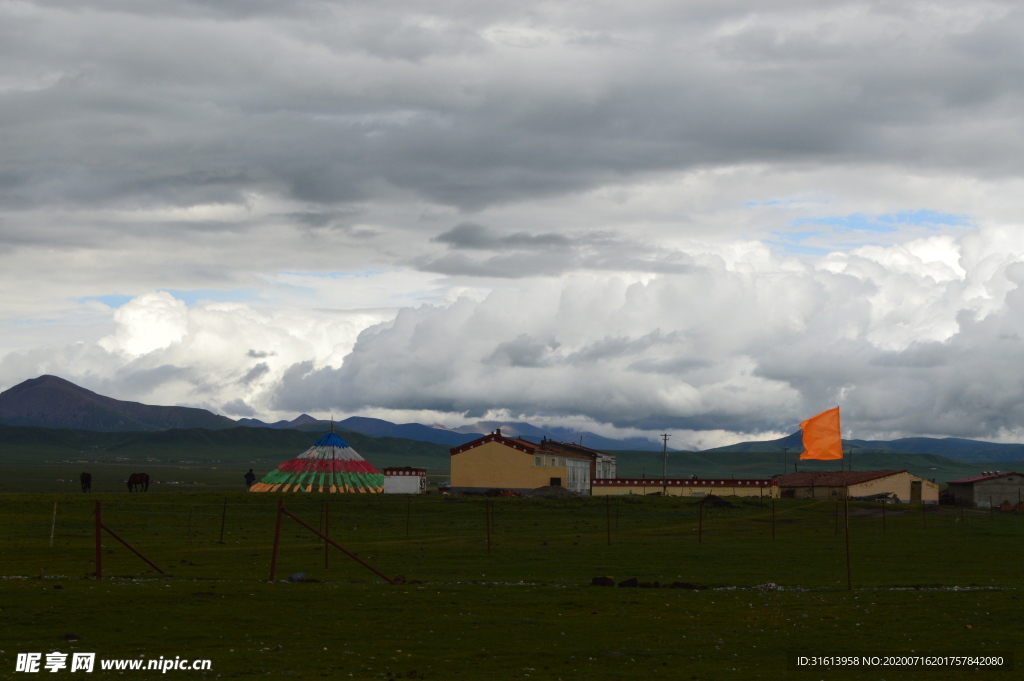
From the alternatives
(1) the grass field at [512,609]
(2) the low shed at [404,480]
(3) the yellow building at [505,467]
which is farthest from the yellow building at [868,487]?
(1) the grass field at [512,609]

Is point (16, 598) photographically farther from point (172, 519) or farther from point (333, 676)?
point (172, 519)

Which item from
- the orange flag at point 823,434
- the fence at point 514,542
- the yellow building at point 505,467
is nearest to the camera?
the orange flag at point 823,434

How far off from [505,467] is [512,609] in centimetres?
9330

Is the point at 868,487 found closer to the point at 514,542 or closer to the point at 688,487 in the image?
the point at 688,487

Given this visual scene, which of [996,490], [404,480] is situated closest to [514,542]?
[404,480]

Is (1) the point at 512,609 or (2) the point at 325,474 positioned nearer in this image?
(1) the point at 512,609

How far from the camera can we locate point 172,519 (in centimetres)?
6938

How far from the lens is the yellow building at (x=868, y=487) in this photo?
125m

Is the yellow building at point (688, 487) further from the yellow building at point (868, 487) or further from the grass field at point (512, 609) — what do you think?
the grass field at point (512, 609)

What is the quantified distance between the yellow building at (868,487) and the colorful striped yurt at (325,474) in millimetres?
53178

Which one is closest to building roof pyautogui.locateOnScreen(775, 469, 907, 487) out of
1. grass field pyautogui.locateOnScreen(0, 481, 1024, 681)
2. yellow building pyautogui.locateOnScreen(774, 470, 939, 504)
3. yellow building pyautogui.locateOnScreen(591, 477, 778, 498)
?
yellow building pyautogui.locateOnScreen(774, 470, 939, 504)

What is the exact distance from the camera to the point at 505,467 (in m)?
119

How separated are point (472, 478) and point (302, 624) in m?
97.5

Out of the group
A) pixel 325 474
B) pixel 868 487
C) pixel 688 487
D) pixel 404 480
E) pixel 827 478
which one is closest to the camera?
pixel 325 474
